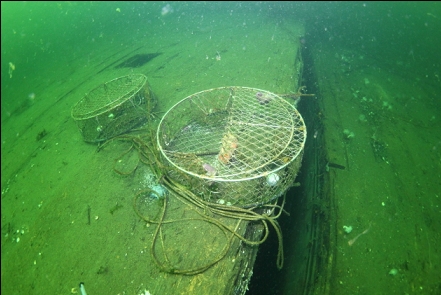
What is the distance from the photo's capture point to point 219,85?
6.05m

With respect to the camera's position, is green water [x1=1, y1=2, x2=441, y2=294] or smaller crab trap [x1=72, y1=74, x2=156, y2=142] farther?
smaller crab trap [x1=72, y1=74, x2=156, y2=142]

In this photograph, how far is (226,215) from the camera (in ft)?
9.51

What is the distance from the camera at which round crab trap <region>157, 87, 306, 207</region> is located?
2986mm

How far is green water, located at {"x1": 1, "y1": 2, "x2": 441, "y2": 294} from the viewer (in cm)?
291

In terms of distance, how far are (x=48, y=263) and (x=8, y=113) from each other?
7112mm

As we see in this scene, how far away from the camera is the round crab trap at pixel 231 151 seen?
9.80 ft

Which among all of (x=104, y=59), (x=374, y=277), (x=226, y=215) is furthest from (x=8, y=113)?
(x=374, y=277)

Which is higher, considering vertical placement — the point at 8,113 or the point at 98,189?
the point at 98,189

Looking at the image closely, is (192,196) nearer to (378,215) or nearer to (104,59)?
(378,215)

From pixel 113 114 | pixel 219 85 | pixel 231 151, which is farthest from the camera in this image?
pixel 219 85

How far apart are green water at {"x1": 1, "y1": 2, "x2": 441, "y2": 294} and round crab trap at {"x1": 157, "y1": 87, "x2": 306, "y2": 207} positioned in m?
0.85

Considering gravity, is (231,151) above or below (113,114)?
above

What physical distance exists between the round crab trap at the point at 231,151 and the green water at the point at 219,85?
2.80 feet

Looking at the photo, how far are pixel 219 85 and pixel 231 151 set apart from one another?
326cm
